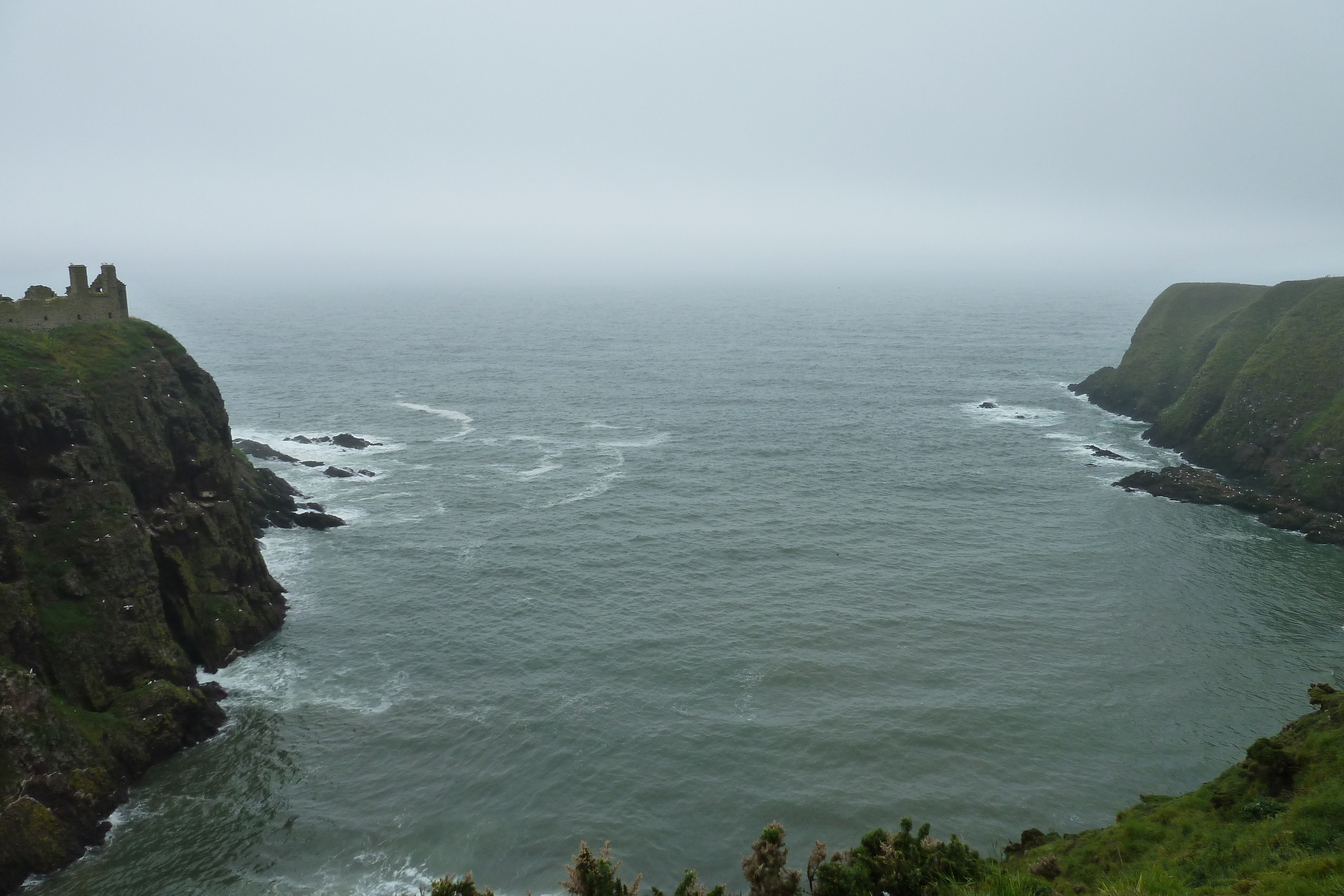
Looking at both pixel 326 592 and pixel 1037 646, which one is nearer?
pixel 1037 646

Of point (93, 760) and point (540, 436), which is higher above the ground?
→ point (540, 436)

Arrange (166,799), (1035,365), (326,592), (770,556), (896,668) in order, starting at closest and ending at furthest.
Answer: (166,799) → (896,668) → (326,592) → (770,556) → (1035,365)

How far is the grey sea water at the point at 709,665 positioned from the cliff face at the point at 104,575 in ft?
8.25

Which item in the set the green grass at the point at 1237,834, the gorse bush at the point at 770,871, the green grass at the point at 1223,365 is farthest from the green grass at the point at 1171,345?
the gorse bush at the point at 770,871

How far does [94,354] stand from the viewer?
224 ft

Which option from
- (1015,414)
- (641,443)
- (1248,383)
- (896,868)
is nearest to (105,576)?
(896,868)

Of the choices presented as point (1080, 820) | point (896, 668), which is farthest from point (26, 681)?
Result: point (1080, 820)

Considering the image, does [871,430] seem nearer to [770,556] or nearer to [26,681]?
[770,556]

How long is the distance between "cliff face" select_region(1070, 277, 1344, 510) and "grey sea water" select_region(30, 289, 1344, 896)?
998 centimetres

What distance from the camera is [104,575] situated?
56.6m

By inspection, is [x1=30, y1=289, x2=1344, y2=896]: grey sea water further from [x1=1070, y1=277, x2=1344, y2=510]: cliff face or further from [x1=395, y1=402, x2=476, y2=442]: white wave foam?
[x1=1070, y1=277, x2=1344, y2=510]: cliff face

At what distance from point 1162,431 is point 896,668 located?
267ft

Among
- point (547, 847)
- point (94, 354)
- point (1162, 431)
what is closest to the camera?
point (547, 847)

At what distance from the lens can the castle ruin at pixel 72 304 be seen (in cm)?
6662
